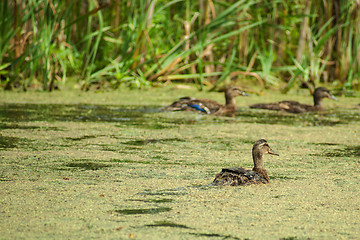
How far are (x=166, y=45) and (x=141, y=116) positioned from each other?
365 cm

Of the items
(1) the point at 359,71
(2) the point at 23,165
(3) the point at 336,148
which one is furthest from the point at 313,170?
(1) the point at 359,71

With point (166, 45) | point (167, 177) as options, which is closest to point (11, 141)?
point (167, 177)

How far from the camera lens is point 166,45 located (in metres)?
10.2

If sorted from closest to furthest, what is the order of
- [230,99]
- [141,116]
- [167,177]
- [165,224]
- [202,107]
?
[165,224]
[167,177]
[141,116]
[202,107]
[230,99]

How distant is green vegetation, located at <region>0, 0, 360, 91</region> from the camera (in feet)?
26.4

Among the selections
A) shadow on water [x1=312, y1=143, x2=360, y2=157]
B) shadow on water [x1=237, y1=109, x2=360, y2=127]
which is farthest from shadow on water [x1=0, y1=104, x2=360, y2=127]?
shadow on water [x1=312, y1=143, x2=360, y2=157]

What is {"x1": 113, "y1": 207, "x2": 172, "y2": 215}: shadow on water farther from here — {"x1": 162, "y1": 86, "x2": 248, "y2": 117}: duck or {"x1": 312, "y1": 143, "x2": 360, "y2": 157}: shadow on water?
{"x1": 162, "y1": 86, "x2": 248, "y2": 117}: duck

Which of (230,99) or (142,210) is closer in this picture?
(142,210)

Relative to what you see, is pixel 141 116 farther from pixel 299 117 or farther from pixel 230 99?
pixel 299 117

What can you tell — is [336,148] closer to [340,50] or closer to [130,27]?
[130,27]

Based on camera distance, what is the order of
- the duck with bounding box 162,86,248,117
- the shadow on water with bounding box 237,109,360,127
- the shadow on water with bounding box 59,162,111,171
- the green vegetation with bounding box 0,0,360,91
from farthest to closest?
1. the green vegetation with bounding box 0,0,360,91
2. the duck with bounding box 162,86,248,117
3. the shadow on water with bounding box 237,109,360,127
4. the shadow on water with bounding box 59,162,111,171

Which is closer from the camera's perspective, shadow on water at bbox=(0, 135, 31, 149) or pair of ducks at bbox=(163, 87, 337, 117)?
shadow on water at bbox=(0, 135, 31, 149)

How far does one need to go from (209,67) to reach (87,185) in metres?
6.56

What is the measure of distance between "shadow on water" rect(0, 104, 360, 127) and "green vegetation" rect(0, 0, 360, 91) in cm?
95
